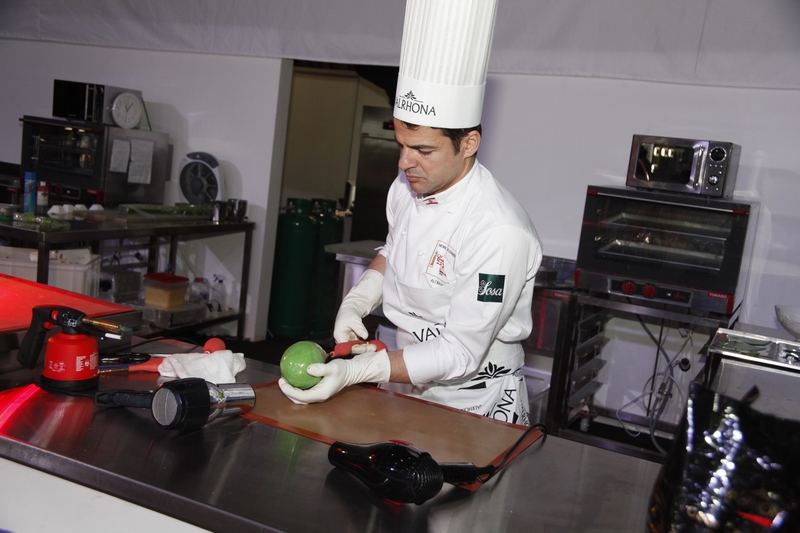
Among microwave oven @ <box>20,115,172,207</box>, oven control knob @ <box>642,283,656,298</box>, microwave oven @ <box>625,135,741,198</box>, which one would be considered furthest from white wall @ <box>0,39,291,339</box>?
oven control knob @ <box>642,283,656,298</box>

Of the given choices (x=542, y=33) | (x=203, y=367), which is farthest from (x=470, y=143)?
(x=542, y=33)

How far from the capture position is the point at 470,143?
195 centimetres

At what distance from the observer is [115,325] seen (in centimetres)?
146

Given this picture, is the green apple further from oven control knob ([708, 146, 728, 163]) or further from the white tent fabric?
the white tent fabric

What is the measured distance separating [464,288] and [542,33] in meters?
2.78

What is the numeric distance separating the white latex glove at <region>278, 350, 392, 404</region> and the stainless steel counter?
0.50 feet

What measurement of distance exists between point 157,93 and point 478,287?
449 centimetres

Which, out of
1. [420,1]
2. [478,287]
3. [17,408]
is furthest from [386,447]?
[420,1]

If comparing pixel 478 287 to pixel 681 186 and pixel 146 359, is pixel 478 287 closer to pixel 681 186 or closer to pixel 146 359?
pixel 146 359

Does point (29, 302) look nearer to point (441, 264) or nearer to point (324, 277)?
point (441, 264)

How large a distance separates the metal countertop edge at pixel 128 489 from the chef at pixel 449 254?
0.47 metres

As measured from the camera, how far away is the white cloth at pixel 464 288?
176cm

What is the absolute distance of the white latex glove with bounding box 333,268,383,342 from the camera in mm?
2043

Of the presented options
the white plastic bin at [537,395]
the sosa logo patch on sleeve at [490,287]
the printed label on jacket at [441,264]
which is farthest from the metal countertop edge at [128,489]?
the white plastic bin at [537,395]
